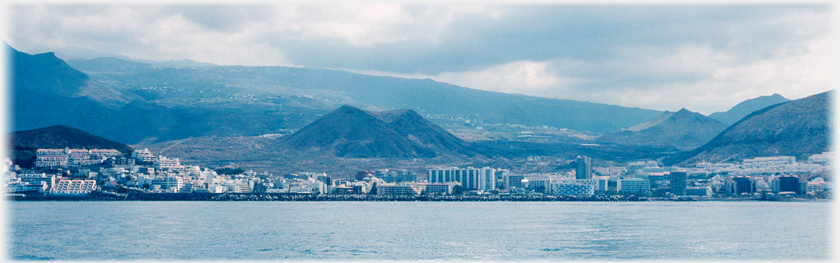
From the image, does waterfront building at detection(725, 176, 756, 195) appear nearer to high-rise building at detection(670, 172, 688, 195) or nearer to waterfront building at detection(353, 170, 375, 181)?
high-rise building at detection(670, 172, 688, 195)

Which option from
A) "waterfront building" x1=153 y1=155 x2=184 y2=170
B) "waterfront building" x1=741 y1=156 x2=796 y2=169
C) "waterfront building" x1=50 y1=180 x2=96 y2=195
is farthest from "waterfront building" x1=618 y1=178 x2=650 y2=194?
"waterfront building" x1=50 y1=180 x2=96 y2=195

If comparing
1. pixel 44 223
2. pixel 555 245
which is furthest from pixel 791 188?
pixel 44 223

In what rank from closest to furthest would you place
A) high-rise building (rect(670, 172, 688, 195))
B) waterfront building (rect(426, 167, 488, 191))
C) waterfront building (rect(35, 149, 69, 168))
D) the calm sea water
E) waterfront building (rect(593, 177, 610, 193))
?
1. the calm sea water
2. waterfront building (rect(35, 149, 69, 168))
3. high-rise building (rect(670, 172, 688, 195))
4. waterfront building (rect(593, 177, 610, 193))
5. waterfront building (rect(426, 167, 488, 191))

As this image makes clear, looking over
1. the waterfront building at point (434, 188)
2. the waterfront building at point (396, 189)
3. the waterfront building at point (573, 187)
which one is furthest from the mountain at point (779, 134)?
the waterfront building at point (396, 189)

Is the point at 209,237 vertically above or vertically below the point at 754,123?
below

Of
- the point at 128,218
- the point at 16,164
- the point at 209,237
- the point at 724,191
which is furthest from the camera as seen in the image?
the point at 724,191

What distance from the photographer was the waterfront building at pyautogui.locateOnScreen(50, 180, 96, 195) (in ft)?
375

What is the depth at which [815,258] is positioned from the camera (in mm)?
41500

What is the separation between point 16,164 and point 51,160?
589 cm

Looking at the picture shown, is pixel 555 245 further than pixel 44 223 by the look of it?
No

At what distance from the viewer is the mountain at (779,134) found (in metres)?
164

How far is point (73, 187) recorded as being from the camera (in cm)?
11638

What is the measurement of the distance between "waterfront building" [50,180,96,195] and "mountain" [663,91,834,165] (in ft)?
401

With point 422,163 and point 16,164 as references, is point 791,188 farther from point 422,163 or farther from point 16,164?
point 16,164
